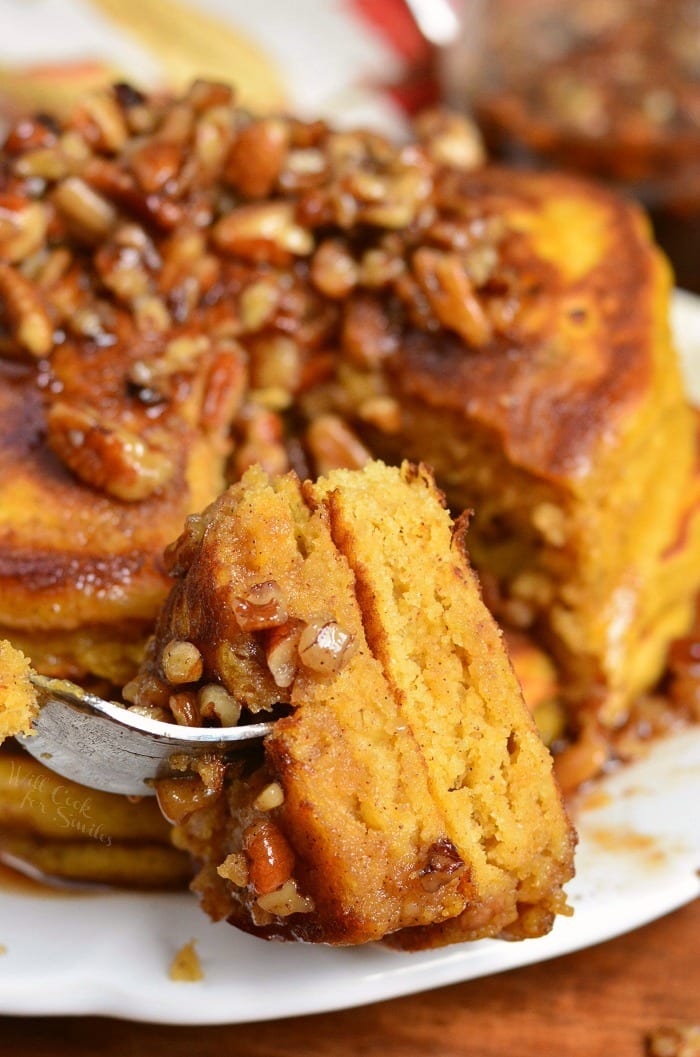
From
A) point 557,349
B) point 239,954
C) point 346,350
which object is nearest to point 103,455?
point 346,350

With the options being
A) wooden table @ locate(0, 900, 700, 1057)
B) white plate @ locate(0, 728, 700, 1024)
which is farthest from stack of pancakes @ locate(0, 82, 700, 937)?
wooden table @ locate(0, 900, 700, 1057)

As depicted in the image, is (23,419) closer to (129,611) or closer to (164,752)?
(129,611)

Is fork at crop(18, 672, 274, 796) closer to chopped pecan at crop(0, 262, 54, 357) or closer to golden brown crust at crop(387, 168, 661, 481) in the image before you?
chopped pecan at crop(0, 262, 54, 357)

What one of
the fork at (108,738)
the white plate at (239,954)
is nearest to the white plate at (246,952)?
the white plate at (239,954)

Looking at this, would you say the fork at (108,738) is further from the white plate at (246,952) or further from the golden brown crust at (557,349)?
the golden brown crust at (557,349)

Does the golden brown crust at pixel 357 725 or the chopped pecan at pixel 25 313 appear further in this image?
the chopped pecan at pixel 25 313

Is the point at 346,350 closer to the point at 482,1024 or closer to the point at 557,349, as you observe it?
the point at 557,349
